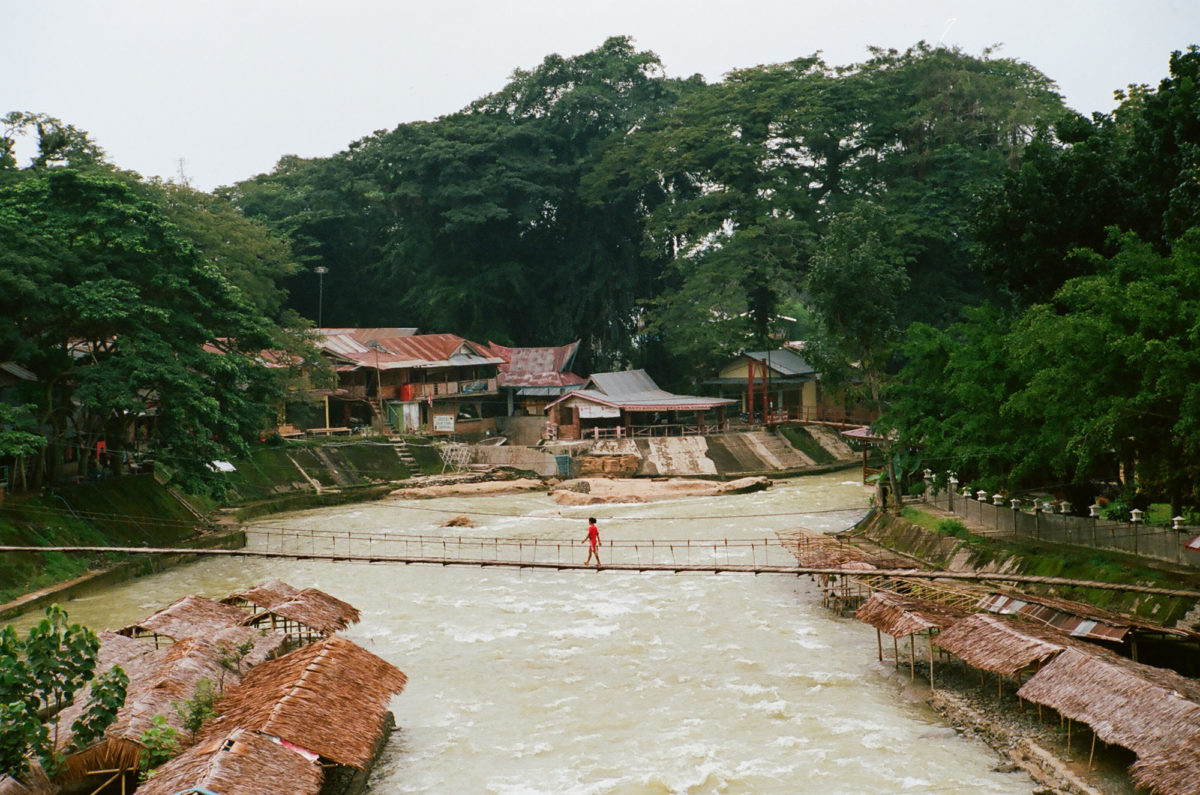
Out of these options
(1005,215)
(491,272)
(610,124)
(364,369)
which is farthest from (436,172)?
(1005,215)

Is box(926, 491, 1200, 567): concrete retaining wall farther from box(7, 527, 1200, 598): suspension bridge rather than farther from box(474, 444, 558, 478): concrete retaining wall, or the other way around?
box(474, 444, 558, 478): concrete retaining wall

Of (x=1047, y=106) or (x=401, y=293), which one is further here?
(x=401, y=293)

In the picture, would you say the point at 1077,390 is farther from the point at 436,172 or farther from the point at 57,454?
the point at 436,172

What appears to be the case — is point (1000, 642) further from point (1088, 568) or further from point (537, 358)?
point (537, 358)

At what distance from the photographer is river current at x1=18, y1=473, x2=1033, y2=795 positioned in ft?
43.3

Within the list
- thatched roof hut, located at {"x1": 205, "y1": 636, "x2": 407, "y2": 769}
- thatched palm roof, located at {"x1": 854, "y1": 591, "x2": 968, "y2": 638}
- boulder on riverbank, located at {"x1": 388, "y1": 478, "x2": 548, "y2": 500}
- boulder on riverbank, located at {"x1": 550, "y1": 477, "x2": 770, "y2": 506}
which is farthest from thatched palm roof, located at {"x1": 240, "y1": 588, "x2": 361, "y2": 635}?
boulder on riverbank, located at {"x1": 388, "y1": 478, "x2": 548, "y2": 500}

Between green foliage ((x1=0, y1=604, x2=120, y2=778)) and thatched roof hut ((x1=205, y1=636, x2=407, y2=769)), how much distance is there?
1300mm

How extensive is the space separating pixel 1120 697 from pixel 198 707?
35.8 feet

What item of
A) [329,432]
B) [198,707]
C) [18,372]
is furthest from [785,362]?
[198,707]

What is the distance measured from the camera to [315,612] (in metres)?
17.7

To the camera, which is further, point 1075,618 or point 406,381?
point 406,381

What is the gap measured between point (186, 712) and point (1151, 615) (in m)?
13.5

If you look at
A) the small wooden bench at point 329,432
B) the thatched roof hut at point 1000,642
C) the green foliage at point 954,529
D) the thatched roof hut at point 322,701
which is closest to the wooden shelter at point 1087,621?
the thatched roof hut at point 1000,642

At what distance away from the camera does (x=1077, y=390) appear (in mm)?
17031
